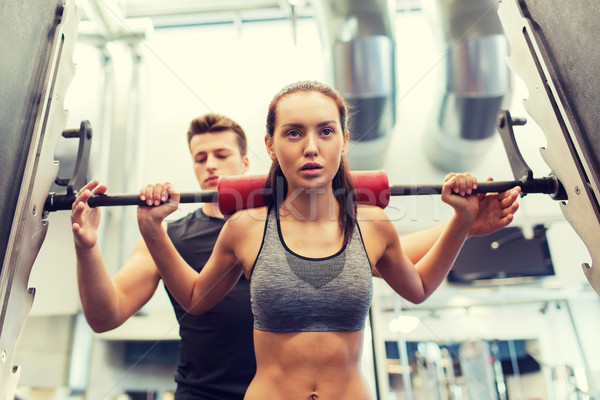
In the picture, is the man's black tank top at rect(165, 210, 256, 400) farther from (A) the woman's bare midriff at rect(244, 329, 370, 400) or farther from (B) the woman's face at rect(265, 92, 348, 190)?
(B) the woman's face at rect(265, 92, 348, 190)

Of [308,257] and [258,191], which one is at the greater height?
[258,191]

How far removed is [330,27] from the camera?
2160 mm

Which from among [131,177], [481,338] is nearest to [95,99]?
[131,177]

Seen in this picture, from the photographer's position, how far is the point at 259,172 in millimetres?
2477

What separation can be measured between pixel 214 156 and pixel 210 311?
0.49 meters

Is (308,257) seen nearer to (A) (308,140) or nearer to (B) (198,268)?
(A) (308,140)

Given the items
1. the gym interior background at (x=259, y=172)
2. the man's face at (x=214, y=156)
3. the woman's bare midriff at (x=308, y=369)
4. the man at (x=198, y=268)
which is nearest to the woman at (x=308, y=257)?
the woman's bare midriff at (x=308, y=369)

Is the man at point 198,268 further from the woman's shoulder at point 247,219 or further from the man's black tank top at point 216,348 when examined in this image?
the woman's shoulder at point 247,219

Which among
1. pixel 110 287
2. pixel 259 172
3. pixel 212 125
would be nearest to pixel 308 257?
pixel 110 287

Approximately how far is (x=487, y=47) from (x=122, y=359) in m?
2.54

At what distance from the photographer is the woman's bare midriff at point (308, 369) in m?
0.86

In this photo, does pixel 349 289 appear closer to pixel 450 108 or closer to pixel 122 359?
pixel 450 108

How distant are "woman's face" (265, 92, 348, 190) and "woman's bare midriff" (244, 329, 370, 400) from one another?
0.30 m

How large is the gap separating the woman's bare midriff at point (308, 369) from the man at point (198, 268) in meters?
0.38
